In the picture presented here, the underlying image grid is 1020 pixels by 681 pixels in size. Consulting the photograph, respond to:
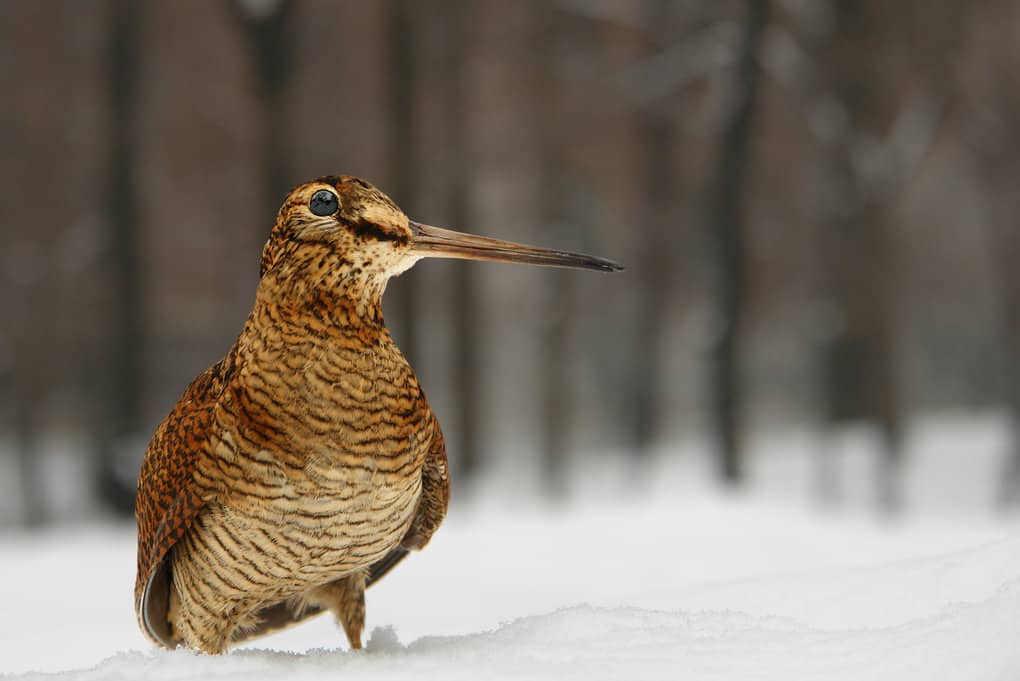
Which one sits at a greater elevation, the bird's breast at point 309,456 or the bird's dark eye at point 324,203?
the bird's dark eye at point 324,203

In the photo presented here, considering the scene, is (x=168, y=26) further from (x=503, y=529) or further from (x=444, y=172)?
(x=503, y=529)

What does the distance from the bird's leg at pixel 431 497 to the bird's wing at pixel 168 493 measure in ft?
1.44

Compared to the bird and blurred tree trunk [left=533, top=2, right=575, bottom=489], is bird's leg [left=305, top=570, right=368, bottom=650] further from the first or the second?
blurred tree trunk [left=533, top=2, right=575, bottom=489]

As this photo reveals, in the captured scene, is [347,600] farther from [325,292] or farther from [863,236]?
[863,236]

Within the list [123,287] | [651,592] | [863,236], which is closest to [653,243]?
[863,236]

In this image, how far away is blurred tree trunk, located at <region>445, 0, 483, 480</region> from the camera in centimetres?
500

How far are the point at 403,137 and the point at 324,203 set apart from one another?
10.6ft

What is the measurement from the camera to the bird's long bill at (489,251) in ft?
5.49

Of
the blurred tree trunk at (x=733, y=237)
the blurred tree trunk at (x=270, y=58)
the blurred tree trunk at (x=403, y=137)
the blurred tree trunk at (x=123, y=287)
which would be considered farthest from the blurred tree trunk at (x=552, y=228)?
the blurred tree trunk at (x=123, y=287)

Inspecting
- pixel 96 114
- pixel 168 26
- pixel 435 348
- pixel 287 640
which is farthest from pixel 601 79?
pixel 287 640

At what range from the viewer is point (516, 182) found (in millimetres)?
5238

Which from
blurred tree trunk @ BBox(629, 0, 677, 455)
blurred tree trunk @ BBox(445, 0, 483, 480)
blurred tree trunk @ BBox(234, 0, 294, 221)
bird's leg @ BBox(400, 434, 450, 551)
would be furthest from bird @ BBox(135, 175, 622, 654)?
blurred tree trunk @ BBox(629, 0, 677, 455)

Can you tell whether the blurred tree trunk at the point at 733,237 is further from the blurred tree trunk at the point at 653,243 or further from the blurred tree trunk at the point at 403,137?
the blurred tree trunk at the point at 403,137

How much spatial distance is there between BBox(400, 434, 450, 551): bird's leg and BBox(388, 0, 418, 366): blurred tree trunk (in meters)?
2.52
